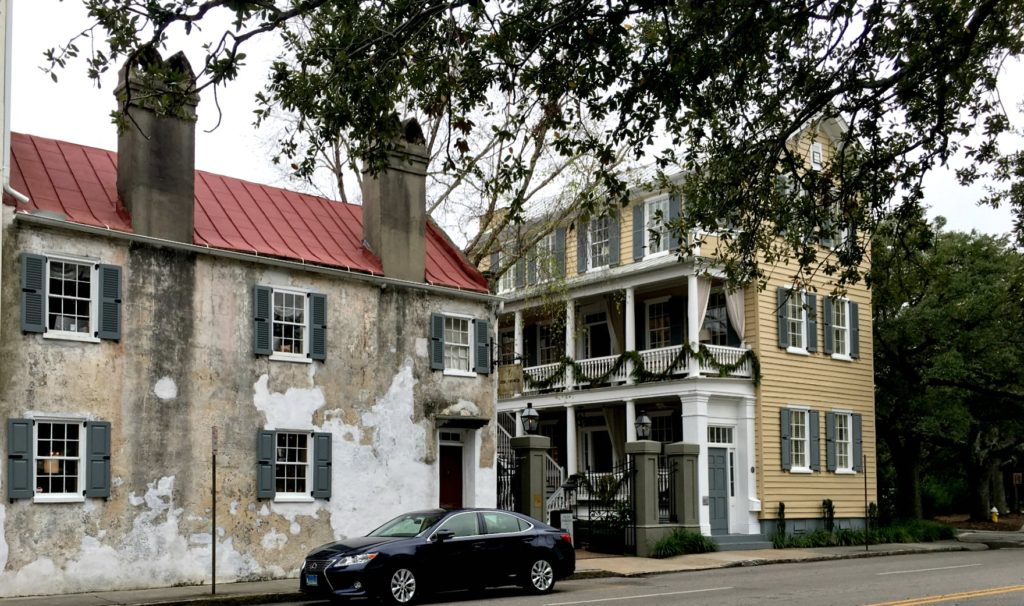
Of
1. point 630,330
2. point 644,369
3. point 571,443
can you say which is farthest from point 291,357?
point 571,443

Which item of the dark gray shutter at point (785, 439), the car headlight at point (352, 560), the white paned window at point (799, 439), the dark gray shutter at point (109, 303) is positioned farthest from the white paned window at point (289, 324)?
the white paned window at point (799, 439)

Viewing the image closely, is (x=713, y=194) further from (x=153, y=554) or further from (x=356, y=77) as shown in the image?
(x=153, y=554)

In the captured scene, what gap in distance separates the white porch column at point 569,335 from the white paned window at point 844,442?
7957mm

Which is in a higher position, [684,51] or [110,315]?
[684,51]

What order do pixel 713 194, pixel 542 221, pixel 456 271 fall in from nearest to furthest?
1. pixel 713 194
2. pixel 456 271
3. pixel 542 221

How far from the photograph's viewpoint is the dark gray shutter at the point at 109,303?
58.0 feet

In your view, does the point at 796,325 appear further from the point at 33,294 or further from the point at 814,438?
the point at 33,294

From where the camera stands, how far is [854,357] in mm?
33562

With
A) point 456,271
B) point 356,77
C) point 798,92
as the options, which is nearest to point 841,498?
point 456,271

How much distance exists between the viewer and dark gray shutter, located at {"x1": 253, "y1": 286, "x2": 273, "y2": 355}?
1967cm

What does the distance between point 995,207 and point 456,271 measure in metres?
10.6

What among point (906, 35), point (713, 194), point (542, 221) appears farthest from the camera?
point (542, 221)

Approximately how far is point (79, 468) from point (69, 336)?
6.74 ft

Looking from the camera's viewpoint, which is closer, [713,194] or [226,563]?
[713,194]
